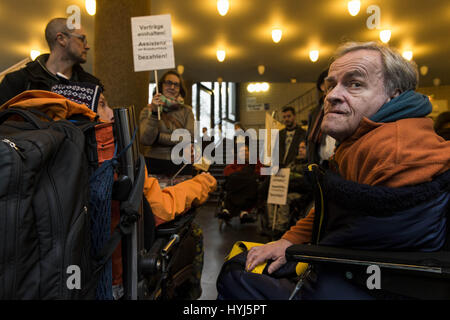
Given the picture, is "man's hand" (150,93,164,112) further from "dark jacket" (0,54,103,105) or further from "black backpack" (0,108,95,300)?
"black backpack" (0,108,95,300)

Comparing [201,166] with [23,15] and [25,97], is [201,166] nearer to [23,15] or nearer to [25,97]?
[25,97]

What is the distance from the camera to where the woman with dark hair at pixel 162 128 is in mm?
2000

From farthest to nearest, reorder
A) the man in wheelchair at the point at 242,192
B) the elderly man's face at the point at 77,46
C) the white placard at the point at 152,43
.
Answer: the man in wheelchair at the point at 242,192 → the white placard at the point at 152,43 → the elderly man's face at the point at 77,46

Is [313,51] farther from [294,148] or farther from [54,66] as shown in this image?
[54,66]

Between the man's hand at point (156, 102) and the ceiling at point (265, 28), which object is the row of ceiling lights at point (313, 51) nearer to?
the ceiling at point (265, 28)

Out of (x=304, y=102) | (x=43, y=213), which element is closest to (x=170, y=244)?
(x=43, y=213)

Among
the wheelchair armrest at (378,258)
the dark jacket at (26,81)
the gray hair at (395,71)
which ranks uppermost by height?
the dark jacket at (26,81)

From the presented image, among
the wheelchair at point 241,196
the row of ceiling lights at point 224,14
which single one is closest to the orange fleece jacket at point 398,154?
the wheelchair at point 241,196

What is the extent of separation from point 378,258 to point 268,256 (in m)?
0.35

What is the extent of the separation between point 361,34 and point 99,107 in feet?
25.1

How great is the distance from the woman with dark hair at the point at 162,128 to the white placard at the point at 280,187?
5.30 ft

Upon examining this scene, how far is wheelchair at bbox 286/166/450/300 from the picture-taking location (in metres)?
0.69

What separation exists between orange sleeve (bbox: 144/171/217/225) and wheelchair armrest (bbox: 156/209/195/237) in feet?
0.10

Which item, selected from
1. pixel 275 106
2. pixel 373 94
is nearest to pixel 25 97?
pixel 373 94
